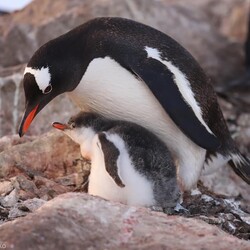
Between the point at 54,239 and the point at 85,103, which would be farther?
the point at 85,103

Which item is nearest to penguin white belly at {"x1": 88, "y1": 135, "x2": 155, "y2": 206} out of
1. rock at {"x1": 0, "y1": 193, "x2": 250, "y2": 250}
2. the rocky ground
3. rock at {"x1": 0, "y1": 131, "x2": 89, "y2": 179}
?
the rocky ground

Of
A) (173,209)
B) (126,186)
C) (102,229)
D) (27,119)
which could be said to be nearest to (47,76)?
(27,119)

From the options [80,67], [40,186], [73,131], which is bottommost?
[40,186]

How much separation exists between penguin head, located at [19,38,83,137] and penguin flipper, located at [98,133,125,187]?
0.38m

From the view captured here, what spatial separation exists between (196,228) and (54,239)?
0.59 meters

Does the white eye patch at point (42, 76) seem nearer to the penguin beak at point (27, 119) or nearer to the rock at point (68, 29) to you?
the penguin beak at point (27, 119)

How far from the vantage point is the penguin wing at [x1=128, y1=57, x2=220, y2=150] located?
378 centimetres

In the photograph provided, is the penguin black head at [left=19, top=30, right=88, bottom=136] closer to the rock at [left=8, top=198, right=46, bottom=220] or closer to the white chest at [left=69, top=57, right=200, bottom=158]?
the white chest at [left=69, top=57, right=200, bottom=158]

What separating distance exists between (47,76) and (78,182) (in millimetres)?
609

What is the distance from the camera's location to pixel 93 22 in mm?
4023

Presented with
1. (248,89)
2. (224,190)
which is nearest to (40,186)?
(224,190)

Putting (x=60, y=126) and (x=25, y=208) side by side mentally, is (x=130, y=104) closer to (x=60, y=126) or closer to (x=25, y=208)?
(x=60, y=126)

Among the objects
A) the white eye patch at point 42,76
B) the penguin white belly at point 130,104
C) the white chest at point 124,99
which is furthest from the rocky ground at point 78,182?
the white eye patch at point 42,76

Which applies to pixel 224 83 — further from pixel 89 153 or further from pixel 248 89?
pixel 89 153
